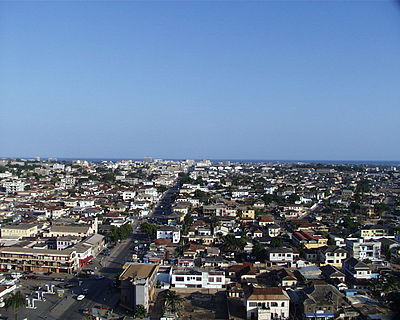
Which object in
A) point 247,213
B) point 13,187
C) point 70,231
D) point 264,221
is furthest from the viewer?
point 13,187

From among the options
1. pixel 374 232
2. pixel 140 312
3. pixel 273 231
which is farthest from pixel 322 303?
pixel 374 232

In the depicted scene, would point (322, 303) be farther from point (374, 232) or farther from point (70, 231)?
point (70, 231)

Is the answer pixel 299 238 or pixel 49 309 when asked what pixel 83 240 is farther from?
pixel 299 238

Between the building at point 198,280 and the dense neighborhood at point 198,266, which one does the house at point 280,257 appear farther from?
the building at point 198,280

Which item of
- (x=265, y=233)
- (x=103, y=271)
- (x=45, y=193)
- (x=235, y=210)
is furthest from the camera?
(x=45, y=193)

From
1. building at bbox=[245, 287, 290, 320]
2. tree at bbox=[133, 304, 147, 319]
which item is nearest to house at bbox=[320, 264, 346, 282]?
building at bbox=[245, 287, 290, 320]

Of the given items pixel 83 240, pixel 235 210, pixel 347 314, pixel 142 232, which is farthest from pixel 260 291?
pixel 235 210
